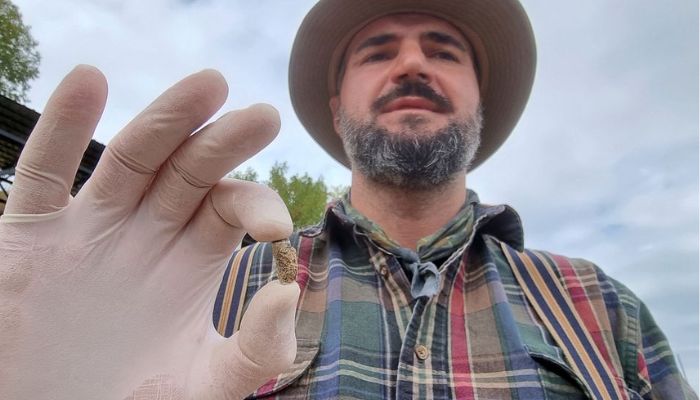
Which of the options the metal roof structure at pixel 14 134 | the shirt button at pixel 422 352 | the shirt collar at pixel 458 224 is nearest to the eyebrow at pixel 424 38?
the shirt collar at pixel 458 224

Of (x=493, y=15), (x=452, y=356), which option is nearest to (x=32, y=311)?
(x=452, y=356)

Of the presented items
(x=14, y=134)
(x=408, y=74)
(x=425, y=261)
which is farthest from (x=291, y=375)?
(x=14, y=134)

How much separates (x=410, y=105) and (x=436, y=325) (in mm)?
892

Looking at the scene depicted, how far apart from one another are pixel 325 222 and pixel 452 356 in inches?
26.1

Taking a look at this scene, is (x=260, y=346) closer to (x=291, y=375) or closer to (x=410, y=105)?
(x=291, y=375)

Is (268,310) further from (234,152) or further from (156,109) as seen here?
(156,109)

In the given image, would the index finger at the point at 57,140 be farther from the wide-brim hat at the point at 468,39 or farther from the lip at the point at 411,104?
the wide-brim hat at the point at 468,39

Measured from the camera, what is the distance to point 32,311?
803mm

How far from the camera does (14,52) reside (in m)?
10.7

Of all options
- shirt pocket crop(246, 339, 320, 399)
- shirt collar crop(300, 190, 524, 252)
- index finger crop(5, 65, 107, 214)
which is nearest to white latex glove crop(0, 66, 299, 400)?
index finger crop(5, 65, 107, 214)

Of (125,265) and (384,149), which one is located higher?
(384,149)

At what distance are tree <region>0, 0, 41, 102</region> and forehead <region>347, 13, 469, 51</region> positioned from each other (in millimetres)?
11713

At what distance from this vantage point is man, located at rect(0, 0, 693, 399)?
82 cm

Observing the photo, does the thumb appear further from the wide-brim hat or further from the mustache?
the wide-brim hat
